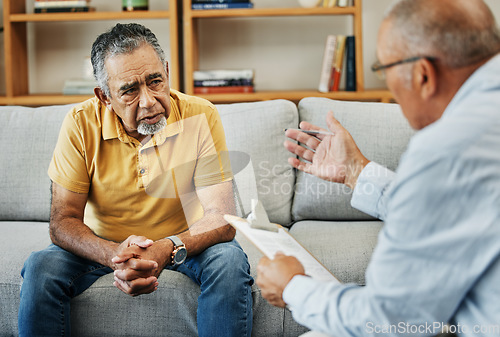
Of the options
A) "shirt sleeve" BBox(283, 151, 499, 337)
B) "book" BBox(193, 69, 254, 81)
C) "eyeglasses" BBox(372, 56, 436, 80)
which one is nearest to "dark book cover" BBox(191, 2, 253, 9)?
"book" BBox(193, 69, 254, 81)

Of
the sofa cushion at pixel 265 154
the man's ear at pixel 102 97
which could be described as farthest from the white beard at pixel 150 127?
the sofa cushion at pixel 265 154

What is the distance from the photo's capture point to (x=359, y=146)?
6.76 ft

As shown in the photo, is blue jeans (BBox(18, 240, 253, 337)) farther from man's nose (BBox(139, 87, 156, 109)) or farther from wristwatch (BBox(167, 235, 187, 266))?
man's nose (BBox(139, 87, 156, 109))

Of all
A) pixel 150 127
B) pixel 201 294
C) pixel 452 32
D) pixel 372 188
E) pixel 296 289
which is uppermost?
pixel 452 32

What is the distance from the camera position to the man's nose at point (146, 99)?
1.57 metres

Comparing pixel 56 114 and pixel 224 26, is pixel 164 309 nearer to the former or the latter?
pixel 56 114

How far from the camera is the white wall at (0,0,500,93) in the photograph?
9.23 ft

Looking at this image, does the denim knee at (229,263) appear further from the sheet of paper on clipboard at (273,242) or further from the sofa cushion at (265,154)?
the sofa cushion at (265,154)

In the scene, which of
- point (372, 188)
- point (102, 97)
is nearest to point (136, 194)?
point (102, 97)

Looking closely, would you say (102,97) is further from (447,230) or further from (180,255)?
(447,230)

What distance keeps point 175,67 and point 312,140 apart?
142cm

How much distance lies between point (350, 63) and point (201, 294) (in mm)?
1502

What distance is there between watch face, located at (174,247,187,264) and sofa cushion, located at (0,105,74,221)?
82 cm

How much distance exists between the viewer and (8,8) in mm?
2637
